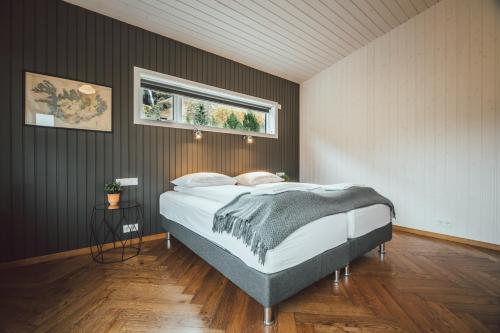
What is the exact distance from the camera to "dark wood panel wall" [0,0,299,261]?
1.98 m

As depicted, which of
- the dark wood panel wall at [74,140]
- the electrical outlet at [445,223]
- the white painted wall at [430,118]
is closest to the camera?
the dark wood panel wall at [74,140]

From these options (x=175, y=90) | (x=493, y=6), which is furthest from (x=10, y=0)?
(x=493, y=6)

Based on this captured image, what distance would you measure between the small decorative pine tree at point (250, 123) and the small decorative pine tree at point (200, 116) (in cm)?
77

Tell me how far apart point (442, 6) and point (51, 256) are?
548 centimetres

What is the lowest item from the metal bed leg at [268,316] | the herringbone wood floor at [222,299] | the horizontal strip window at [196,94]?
the herringbone wood floor at [222,299]

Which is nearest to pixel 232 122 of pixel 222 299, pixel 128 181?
pixel 128 181

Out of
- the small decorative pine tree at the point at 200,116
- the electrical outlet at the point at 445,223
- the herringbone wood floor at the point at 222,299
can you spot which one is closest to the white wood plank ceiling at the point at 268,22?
the small decorative pine tree at the point at 200,116

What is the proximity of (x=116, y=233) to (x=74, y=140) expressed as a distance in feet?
3.74

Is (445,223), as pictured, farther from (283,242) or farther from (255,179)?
(283,242)

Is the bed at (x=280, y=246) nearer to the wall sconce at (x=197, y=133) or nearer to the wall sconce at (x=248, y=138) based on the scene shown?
the wall sconce at (x=197, y=133)

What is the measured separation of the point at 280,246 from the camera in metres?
1.28

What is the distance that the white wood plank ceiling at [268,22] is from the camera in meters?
2.41

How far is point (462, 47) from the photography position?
2656 millimetres

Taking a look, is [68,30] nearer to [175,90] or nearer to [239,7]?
[175,90]
